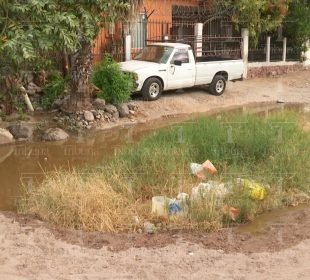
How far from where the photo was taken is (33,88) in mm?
14328

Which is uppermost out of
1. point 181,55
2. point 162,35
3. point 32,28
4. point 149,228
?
point 162,35

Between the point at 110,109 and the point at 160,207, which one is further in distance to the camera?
the point at 110,109

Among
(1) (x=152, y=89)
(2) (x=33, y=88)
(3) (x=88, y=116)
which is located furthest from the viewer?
(1) (x=152, y=89)

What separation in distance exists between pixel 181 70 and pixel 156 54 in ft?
2.88

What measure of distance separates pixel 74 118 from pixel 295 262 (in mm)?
8339

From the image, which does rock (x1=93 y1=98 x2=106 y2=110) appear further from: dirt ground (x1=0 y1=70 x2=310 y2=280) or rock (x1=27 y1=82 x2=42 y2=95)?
dirt ground (x1=0 y1=70 x2=310 y2=280)

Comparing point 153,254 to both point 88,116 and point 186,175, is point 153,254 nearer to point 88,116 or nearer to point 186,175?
point 186,175

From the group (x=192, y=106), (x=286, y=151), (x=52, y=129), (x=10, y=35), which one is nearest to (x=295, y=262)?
(x=286, y=151)

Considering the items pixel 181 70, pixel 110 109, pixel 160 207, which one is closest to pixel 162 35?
pixel 181 70

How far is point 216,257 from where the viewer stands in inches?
221

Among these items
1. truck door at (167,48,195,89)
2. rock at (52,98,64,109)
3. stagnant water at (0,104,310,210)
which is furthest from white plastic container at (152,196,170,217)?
truck door at (167,48,195,89)

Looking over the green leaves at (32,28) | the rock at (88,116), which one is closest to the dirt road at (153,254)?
the green leaves at (32,28)

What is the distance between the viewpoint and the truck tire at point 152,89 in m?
14.8

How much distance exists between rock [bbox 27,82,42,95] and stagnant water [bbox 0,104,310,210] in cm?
271
